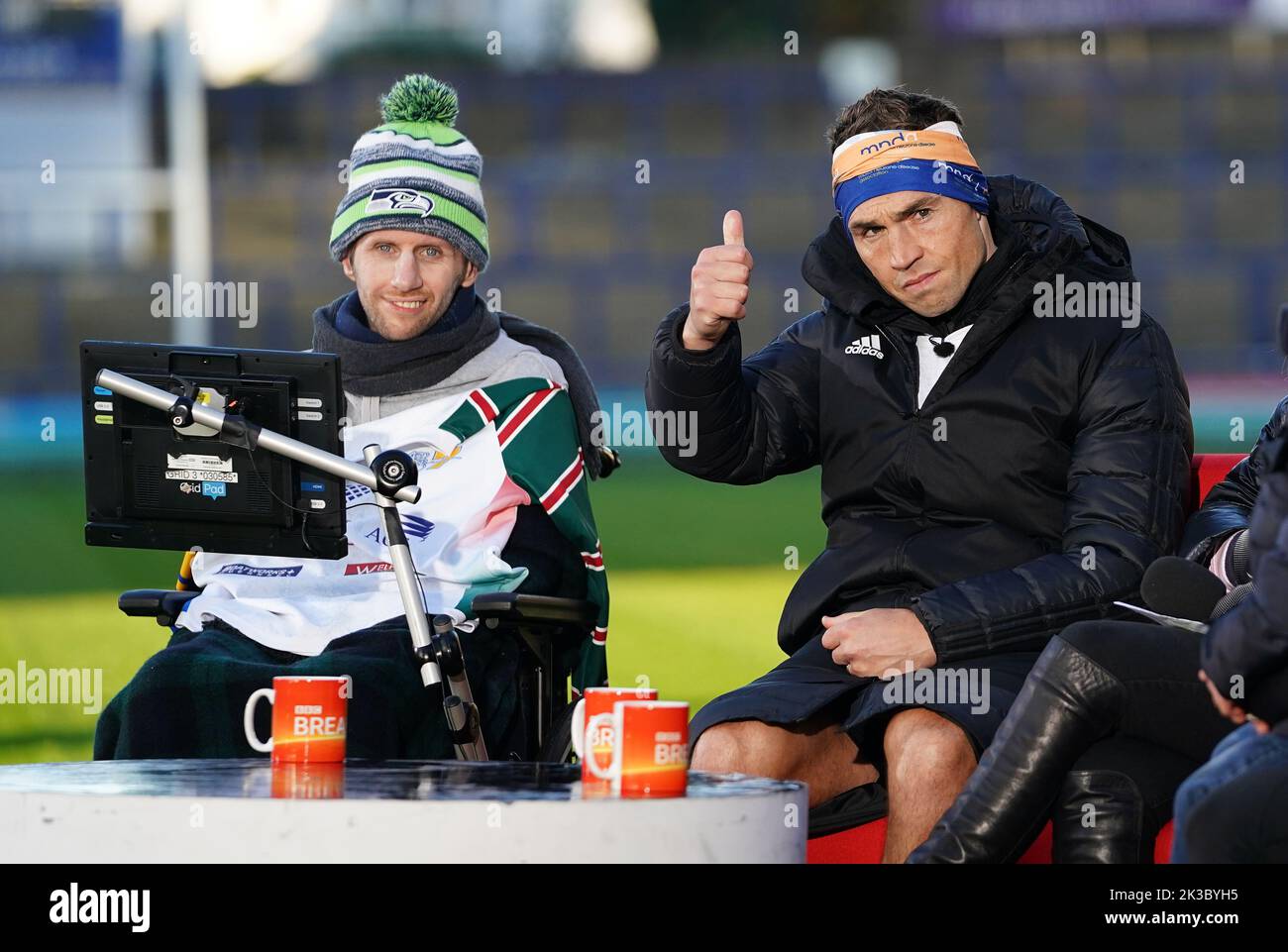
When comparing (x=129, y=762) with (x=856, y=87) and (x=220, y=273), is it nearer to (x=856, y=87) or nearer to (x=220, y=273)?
(x=220, y=273)

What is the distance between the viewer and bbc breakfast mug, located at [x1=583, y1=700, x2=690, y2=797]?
8.85 ft

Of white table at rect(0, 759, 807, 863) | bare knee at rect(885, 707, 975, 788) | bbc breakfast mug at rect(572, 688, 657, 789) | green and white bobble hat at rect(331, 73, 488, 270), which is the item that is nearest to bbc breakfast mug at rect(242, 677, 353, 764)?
white table at rect(0, 759, 807, 863)

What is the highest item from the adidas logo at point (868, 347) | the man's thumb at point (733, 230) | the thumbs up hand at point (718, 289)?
the man's thumb at point (733, 230)

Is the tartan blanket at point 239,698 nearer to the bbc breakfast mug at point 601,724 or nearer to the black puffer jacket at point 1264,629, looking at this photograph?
the bbc breakfast mug at point 601,724

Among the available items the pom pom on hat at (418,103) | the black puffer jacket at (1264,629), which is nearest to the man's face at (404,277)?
the pom pom on hat at (418,103)

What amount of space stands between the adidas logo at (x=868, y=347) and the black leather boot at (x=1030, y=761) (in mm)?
923

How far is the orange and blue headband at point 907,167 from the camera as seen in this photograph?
11.8 feet

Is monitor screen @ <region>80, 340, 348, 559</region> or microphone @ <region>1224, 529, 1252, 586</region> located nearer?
microphone @ <region>1224, 529, 1252, 586</region>

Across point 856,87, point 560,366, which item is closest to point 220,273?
point 856,87

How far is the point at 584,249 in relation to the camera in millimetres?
20453

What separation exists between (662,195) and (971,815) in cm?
1829

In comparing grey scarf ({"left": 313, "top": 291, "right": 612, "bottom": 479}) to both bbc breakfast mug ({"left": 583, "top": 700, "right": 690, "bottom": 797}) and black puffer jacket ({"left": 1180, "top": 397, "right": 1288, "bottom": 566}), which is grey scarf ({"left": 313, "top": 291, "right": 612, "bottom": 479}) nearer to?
black puffer jacket ({"left": 1180, "top": 397, "right": 1288, "bottom": 566})

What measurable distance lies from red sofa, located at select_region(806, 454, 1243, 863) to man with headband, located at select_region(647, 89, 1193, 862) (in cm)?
7

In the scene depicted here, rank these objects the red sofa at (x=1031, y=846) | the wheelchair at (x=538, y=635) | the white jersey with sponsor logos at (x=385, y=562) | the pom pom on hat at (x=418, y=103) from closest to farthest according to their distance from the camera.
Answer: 1. the red sofa at (x=1031, y=846)
2. the wheelchair at (x=538, y=635)
3. the white jersey with sponsor logos at (x=385, y=562)
4. the pom pom on hat at (x=418, y=103)
